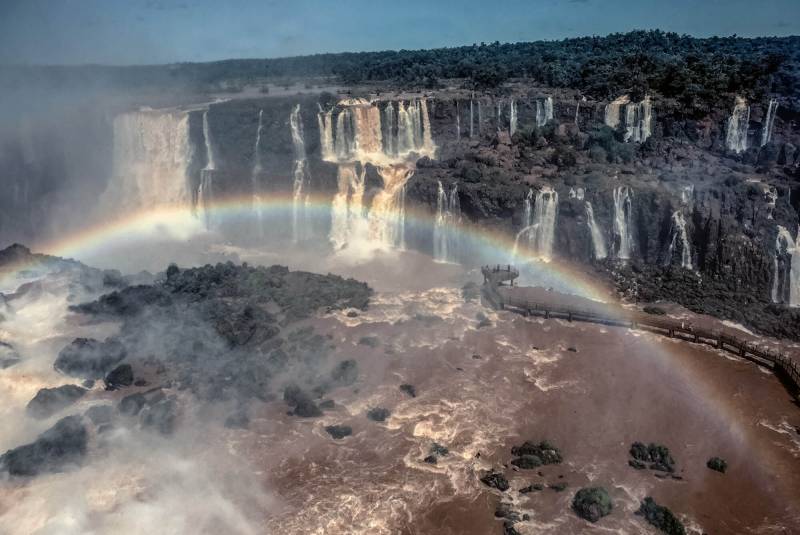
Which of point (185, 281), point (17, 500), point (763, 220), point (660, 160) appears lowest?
point (17, 500)

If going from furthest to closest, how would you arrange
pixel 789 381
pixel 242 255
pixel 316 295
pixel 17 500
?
pixel 242 255, pixel 316 295, pixel 789 381, pixel 17 500

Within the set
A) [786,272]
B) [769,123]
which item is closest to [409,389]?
[786,272]

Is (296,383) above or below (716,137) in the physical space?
below

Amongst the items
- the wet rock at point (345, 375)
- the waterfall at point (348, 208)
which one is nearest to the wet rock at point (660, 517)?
the wet rock at point (345, 375)

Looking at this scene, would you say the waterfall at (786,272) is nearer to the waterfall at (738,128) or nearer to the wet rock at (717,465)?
the waterfall at (738,128)

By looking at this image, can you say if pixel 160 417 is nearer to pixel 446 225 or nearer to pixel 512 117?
pixel 446 225

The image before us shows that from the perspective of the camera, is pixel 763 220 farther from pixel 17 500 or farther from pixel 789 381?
pixel 17 500

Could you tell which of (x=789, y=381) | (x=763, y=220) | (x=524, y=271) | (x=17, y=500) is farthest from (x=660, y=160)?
(x=17, y=500)
